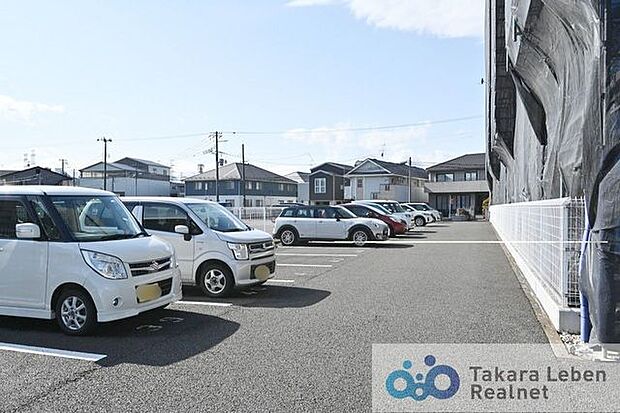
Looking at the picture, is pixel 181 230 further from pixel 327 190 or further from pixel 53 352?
pixel 327 190

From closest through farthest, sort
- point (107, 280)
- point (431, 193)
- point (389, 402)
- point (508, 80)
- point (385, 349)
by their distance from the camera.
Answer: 1. point (389, 402)
2. point (385, 349)
3. point (107, 280)
4. point (508, 80)
5. point (431, 193)

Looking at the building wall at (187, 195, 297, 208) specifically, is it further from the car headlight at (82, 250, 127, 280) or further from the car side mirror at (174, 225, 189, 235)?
the car headlight at (82, 250, 127, 280)

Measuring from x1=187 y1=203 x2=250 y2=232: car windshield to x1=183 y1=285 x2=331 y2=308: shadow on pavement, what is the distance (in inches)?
40.1

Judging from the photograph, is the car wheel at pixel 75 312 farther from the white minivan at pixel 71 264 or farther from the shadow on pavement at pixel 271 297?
the shadow on pavement at pixel 271 297

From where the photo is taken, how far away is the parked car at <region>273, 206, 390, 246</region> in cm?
1723

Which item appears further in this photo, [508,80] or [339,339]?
[508,80]

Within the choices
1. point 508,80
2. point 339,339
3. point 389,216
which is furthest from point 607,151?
point 389,216

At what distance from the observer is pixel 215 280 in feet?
25.6

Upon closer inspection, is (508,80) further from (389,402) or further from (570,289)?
(389,402)

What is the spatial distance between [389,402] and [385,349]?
51.1 inches

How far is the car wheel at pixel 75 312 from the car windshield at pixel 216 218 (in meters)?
2.72

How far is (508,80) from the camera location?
18016mm

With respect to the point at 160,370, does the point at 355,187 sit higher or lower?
higher
